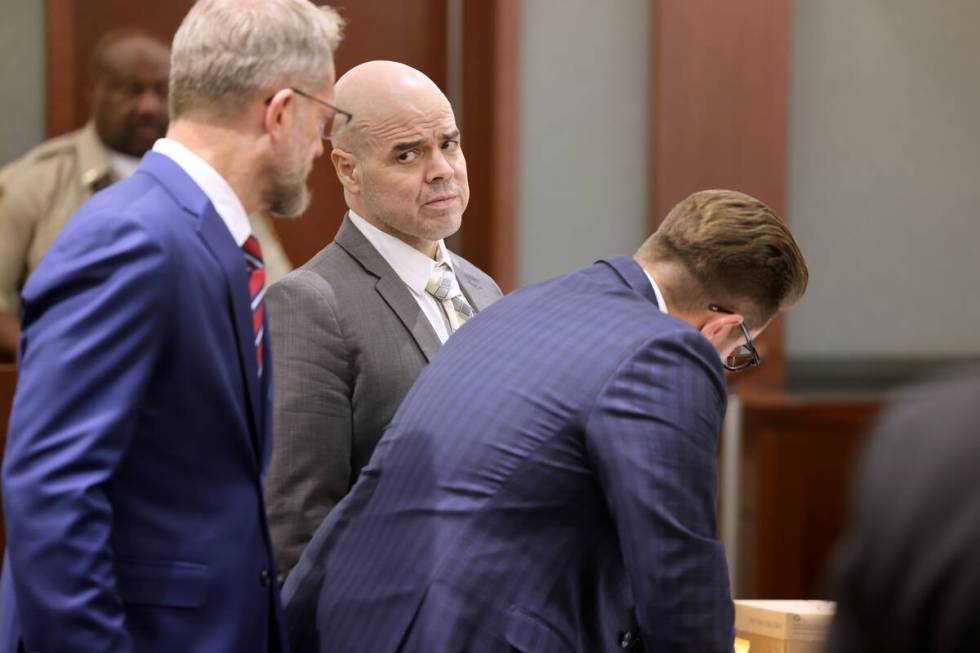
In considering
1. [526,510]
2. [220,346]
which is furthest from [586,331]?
[220,346]

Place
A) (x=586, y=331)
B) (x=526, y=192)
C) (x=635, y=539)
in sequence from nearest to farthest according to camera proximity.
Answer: (x=635, y=539)
(x=586, y=331)
(x=526, y=192)

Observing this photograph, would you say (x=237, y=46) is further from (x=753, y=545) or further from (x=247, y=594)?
(x=753, y=545)

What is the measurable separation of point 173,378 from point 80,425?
4.4 inches

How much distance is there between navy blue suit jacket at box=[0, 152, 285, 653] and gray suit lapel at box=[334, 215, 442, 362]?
0.64 metres

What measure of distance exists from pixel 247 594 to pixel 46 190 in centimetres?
222

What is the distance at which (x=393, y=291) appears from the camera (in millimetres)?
2324

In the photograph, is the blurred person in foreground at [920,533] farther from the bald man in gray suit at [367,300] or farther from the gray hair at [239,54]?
the bald man in gray suit at [367,300]

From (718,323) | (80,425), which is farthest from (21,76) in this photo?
(80,425)

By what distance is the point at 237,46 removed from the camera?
65.5 inches

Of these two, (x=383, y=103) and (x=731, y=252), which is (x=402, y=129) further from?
(x=731, y=252)

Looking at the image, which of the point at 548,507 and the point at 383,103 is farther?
the point at 383,103

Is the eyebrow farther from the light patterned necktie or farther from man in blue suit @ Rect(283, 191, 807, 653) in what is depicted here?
man in blue suit @ Rect(283, 191, 807, 653)

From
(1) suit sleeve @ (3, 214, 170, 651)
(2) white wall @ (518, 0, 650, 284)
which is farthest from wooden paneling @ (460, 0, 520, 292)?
(1) suit sleeve @ (3, 214, 170, 651)

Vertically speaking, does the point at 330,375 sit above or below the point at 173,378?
below
